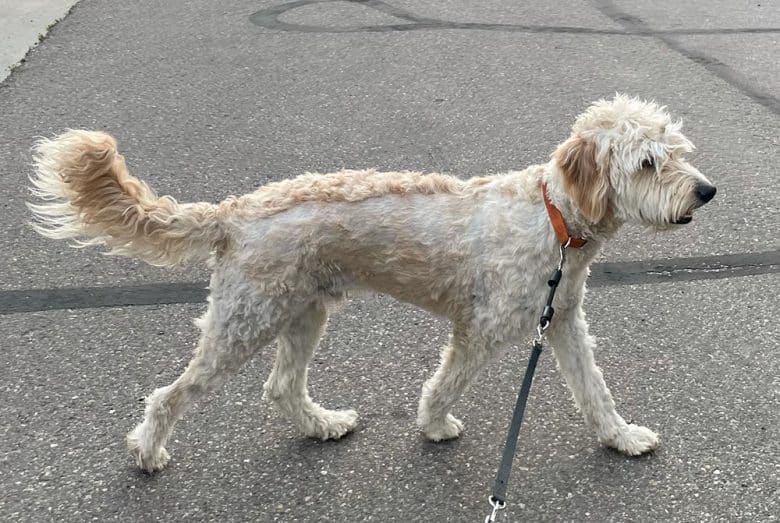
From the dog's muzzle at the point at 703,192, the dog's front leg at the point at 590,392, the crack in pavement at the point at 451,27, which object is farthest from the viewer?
the crack in pavement at the point at 451,27

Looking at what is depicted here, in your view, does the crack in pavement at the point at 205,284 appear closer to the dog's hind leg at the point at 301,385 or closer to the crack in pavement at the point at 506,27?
the dog's hind leg at the point at 301,385

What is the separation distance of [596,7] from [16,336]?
8.44 meters

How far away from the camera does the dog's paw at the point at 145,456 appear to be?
336 centimetres

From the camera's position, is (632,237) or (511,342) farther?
(632,237)

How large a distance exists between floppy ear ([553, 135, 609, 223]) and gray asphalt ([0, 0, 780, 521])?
1124 mm

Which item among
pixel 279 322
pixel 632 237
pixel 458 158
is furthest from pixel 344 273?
pixel 458 158

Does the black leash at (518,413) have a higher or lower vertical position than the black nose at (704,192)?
lower

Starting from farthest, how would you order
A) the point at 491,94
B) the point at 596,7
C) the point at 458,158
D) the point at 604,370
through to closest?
the point at 596,7
the point at 491,94
the point at 458,158
the point at 604,370

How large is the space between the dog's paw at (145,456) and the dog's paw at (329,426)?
2.04 feet

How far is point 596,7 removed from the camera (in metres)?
10.3

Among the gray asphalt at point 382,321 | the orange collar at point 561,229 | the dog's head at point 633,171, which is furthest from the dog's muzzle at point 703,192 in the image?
the gray asphalt at point 382,321

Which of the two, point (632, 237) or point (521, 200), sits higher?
point (521, 200)

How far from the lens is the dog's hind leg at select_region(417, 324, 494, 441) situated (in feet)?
11.1

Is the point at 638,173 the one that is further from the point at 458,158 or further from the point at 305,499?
the point at 458,158
